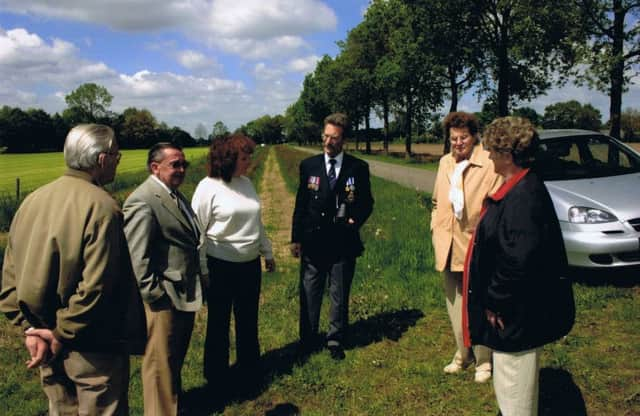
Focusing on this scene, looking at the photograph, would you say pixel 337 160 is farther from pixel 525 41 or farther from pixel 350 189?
pixel 525 41

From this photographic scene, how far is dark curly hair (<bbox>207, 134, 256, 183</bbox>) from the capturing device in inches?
148

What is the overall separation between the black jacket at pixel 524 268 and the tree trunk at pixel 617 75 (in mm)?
20060

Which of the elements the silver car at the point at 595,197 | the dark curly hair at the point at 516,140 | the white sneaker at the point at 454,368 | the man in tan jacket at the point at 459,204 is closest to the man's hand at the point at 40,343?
the dark curly hair at the point at 516,140

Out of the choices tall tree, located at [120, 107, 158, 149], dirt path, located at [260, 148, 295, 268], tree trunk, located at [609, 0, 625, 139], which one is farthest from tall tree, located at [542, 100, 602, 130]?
dirt path, located at [260, 148, 295, 268]

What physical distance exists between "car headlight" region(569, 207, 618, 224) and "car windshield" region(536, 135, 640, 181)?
934 millimetres

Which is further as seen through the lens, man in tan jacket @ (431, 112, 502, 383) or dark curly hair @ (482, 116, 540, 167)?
man in tan jacket @ (431, 112, 502, 383)

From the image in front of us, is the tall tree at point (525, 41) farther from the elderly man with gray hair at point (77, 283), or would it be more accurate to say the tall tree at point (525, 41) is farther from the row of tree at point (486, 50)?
the elderly man with gray hair at point (77, 283)

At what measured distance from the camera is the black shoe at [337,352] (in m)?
4.60

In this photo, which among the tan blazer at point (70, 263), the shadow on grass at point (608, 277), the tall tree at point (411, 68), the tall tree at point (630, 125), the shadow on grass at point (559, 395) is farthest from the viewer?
the tall tree at point (630, 125)

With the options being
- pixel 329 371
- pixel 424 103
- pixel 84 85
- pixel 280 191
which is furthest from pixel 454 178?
pixel 84 85

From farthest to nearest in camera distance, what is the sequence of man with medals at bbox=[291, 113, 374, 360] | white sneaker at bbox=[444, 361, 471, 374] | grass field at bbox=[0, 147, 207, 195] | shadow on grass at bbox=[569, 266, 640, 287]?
grass field at bbox=[0, 147, 207, 195]
shadow on grass at bbox=[569, 266, 640, 287]
man with medals at bbox=[291, 113, 374, 360]
white sneaker at bbox=[444, 361, 471, 374]

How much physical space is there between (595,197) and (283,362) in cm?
455

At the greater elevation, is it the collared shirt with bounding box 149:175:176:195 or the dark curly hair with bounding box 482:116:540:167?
the dark curly hair with bounding box 482:116:540:167

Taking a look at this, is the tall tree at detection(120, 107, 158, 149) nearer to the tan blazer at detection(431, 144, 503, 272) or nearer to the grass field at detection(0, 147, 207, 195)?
the grass field at detection(0, 147, 207, 195)
